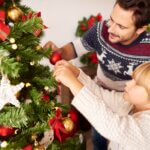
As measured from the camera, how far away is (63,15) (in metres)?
2.04

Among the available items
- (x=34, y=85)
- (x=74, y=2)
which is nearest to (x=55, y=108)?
(x=34, y=85)

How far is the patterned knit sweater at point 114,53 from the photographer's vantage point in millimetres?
1222

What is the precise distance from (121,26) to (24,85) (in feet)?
1.66

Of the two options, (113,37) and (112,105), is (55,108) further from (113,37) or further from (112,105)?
(113,37)

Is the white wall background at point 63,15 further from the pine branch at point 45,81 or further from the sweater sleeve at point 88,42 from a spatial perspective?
the pine branch at point 45,81

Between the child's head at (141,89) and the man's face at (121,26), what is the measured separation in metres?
0.23

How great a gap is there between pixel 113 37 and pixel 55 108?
43 cm

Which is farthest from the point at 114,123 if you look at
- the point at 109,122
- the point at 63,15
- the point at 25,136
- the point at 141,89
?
the point at 63,15

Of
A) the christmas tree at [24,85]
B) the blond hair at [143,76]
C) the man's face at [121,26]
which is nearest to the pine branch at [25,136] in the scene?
the christmas tree at [24,85]

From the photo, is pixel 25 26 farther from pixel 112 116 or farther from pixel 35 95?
pixel 112 116

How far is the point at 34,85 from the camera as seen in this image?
0.91 m

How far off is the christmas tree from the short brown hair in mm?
401

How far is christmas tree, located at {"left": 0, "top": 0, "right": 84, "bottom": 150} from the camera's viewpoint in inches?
30.6

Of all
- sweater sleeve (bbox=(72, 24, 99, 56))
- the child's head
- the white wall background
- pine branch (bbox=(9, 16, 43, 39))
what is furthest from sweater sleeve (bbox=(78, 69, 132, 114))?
the white wall background
